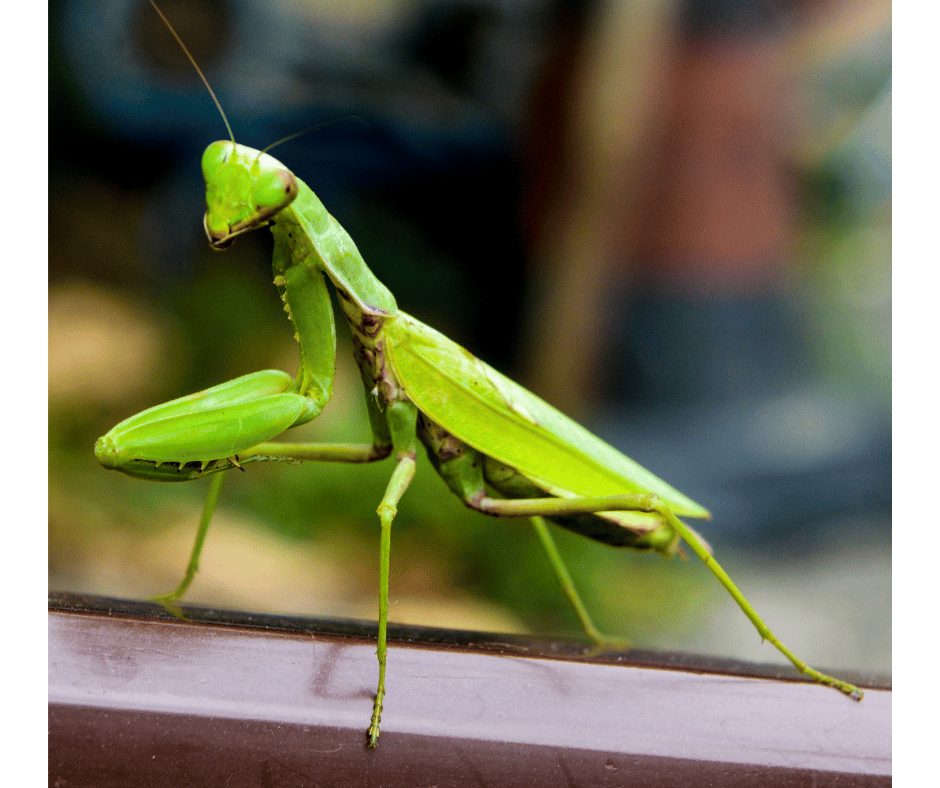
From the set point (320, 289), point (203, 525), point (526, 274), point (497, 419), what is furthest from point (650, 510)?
point (526, 274)

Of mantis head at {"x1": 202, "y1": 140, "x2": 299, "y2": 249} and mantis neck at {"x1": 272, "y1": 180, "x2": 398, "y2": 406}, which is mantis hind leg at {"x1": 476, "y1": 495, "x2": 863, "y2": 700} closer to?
mantis neck at {"x1": 272, "y1": 180, "x2": 398, "y2": 406}

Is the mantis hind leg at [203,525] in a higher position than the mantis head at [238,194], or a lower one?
lower

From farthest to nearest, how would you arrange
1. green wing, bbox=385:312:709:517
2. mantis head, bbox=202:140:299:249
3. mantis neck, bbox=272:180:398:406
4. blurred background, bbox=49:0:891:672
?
blurred background, bbox=49:0:891:672 → green wing, bbox=385:312:709:517 → mantis neck, bbox=272:180:398:406 → mantis head, bbox=202:140:299:249

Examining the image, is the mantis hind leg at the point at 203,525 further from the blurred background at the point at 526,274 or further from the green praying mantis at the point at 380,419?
the blurred background at the point at 526,274

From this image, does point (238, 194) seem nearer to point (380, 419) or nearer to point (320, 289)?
point (320, 289)

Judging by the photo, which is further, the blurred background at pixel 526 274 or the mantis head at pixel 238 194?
the blurred background at pixel 526 274

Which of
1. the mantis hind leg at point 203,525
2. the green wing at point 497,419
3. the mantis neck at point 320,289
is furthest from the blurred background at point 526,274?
the mantis neck at point 320,289

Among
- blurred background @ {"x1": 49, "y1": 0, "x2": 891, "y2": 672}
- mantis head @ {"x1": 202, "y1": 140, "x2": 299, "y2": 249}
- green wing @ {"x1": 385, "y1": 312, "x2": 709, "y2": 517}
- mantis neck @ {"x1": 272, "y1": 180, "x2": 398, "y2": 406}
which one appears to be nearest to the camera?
mantis head @ {"x1": 202, "y1": 140, "x2": 299, "y2": 249}

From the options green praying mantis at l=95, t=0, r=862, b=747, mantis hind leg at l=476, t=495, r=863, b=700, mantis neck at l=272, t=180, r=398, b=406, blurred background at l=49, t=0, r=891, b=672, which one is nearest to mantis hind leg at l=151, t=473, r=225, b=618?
green praying mantis at l=95, t=0, r=862, b=747
